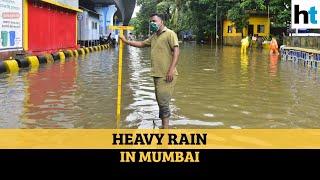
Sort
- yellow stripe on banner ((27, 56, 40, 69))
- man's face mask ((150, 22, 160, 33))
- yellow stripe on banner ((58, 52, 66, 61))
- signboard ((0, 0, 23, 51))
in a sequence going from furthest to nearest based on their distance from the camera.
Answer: yellow stripe on banner ((58, 52, 66, 61)) → yellow stripe on banner ((27, 56, 40, 69)) → signboard ((0, 0, 23, 51)) → man's face mask ((150, 22, 160, 33))

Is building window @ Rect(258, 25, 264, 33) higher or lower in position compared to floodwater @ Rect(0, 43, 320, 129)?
higher

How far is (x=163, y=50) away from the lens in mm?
7438

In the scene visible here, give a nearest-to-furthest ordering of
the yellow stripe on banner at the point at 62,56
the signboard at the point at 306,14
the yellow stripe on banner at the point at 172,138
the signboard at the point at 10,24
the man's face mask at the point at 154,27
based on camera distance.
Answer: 1. the yellow stripe on banner at the point at 172,138
2. the man's face mask at the point at 154,27
3. the signboard at the point at 10,24
4. the signboard at the point at 306,14
5. the yellow stripe on banner at the point at 62,56

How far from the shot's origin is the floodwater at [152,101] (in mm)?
8734

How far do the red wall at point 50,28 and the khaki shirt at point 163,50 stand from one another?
1628cm

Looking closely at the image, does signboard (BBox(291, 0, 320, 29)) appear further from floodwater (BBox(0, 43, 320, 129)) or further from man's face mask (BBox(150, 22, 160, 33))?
man's face mask (BBox(150, 22, 160, 33))

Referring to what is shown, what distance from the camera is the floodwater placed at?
28.7 feet

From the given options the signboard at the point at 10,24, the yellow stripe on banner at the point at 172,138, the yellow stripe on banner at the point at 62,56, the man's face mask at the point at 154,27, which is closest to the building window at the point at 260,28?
the yellow stripe on banner at the point at 62,56

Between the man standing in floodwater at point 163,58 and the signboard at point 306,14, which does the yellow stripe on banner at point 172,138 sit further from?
the signboard at point 306,14

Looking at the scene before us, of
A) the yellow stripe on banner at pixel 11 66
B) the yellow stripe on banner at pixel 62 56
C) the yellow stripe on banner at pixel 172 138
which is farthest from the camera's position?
the yellow stripe on banner at pixel 62 56

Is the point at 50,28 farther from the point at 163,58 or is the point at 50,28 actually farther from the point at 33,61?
the point at 163,58

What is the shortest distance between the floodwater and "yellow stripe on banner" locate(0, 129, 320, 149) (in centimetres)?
46

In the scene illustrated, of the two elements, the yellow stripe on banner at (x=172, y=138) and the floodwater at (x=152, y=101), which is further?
the floodwater at (x=152, y=101)

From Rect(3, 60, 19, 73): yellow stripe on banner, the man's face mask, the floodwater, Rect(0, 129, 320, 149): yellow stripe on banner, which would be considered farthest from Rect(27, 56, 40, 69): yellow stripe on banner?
the man's face mask
